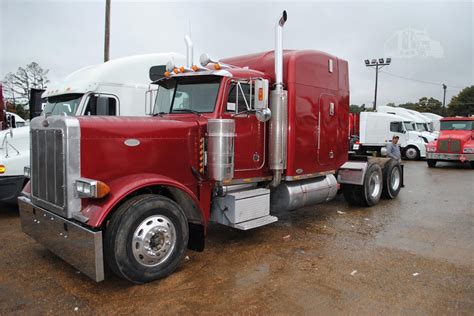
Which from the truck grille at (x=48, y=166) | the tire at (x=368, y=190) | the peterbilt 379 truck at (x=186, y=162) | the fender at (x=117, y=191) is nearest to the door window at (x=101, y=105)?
the peterbilt 379 truck at (x=186, y=162)

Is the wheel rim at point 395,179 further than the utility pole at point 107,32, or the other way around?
the utility pole at point 107,32

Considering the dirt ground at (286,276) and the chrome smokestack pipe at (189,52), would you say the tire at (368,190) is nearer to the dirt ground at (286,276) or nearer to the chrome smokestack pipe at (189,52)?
the dirt ground at (286,276)

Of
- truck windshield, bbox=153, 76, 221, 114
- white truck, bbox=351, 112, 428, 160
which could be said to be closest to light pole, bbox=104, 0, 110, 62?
truck windshield, bbox=153, 76, 221, 114

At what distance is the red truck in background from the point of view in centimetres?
1683

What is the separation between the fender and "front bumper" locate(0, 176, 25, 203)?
3534 millimetres

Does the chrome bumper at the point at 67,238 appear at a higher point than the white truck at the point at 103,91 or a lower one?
lower

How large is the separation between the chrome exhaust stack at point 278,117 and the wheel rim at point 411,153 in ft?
60.8

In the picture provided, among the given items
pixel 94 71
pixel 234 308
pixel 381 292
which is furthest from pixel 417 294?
pixel 94 71

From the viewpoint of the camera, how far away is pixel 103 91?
803cm

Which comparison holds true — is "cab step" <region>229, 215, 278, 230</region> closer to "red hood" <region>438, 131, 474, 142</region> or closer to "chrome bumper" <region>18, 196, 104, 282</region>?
"chrome bumper" <region>18, 196, 104, 282</region>

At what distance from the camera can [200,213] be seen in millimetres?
4625

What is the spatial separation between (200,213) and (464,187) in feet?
32.5

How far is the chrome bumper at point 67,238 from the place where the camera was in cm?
355

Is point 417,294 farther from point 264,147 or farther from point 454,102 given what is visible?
point 454,102
